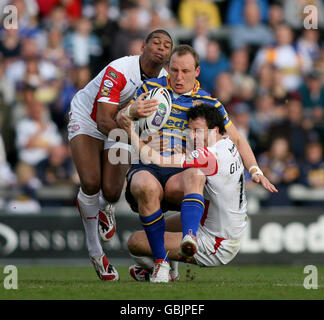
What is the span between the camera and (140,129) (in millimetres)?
7309

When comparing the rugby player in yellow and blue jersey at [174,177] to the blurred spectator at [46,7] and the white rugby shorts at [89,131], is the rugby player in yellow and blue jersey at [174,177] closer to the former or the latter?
the white rugby shorts at [89,131]

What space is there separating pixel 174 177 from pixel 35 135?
6673 mm

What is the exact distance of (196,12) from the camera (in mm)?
15680

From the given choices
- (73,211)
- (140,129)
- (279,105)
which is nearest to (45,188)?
(73,211)

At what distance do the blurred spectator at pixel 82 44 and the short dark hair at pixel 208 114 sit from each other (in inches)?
302

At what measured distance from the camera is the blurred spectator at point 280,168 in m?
12.3

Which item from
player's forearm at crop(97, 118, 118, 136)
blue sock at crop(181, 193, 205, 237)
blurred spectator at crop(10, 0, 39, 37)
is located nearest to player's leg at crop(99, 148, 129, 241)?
player's forearm at crop(97, 118, 118, 136)

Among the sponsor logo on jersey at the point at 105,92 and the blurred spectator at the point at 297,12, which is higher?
the blurred spectator at the point at 297,12

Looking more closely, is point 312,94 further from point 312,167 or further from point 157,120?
point 157,120

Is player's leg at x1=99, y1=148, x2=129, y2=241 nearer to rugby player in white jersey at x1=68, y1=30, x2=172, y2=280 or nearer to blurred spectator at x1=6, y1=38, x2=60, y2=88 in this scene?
rugby player in white jersey at x1=68, y1=30, x2=172, y2=280

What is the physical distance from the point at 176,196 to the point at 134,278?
1.06 metres

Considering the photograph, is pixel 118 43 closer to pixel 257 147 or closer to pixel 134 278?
pixel 257 147

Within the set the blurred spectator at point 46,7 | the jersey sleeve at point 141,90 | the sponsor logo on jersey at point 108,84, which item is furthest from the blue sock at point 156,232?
the blurred spectator at point 46,7

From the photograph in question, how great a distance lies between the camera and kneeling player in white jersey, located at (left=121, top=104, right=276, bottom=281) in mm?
7059
